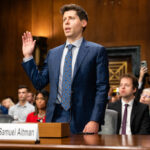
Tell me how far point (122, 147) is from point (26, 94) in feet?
19.0

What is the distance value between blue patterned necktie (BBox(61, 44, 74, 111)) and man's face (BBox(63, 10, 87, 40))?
10cm

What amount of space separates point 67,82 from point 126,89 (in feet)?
5.81

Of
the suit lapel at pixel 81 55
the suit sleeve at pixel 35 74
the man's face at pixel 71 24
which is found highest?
the man's face at pixel 71 24

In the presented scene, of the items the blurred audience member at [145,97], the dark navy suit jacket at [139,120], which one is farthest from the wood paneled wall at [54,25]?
the dark navy suit jacket at [139,120]

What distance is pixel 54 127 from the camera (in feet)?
4.89

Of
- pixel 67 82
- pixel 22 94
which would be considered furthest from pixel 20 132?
pixel 22 94

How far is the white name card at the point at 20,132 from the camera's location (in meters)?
1.26

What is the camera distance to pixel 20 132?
1.28 meters

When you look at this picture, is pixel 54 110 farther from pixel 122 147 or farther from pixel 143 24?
pixel 143 24

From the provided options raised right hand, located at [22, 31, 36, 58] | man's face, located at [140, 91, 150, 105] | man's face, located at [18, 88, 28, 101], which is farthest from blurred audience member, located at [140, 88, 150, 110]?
raised right hand, located at [22, 31, 36, 58]

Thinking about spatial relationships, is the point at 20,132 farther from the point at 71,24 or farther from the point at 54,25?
the point at 54,25

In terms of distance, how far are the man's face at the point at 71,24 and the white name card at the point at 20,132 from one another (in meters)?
1.21

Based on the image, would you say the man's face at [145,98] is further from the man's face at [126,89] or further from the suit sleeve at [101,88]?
the suit sleeve at [101,88]

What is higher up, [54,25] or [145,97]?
[54,25]
